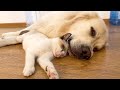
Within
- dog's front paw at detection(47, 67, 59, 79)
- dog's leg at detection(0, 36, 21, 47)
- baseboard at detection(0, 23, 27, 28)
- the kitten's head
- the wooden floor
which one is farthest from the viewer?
baseboard at detection(0, 23, 27, 28)

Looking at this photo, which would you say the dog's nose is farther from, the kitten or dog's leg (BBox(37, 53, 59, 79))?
dog's leg (BBox(37, 53, 59, 79))

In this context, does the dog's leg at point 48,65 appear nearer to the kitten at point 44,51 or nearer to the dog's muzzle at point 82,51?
the kitten at point 44,51

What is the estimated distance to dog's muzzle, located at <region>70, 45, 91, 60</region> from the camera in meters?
1.48

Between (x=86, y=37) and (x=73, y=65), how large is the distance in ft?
0.86

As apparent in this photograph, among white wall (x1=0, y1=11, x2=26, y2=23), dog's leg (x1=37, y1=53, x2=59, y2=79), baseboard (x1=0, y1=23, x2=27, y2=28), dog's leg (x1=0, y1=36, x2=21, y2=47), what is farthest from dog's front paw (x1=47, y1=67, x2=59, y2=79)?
white wall (x1=0, y1=11, x2=26, y2=23)

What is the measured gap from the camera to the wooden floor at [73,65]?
1.26m

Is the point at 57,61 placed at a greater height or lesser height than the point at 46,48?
lesser

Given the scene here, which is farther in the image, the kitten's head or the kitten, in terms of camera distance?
the kitten's head

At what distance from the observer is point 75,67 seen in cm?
140

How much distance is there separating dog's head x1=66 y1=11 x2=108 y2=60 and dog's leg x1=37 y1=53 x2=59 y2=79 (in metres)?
0.22

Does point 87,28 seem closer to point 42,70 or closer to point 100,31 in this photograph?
point 100,31

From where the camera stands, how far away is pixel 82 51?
148 cm
